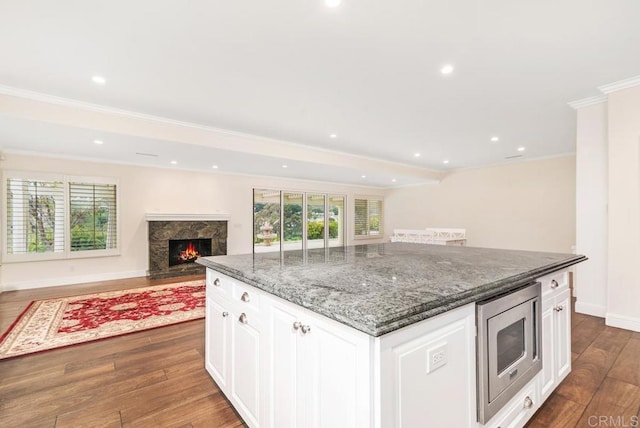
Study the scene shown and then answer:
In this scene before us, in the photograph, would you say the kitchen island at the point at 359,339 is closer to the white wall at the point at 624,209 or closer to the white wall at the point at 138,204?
the white wall at the point at 624,209

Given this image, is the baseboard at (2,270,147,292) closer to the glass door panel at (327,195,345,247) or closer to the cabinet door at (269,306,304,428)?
the glass door panel at (327,195,345,247)

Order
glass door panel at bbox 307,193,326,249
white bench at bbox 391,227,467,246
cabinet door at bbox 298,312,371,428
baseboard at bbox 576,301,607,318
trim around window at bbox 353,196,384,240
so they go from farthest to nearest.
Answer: trim around window at bbox 353,196,384,240, glass door panel at bbox 307,193,326,249, white bench at bbox 391,227,467,246, baseboard at bbox 576,301,607,318, cabinet door at bbox 298,312,371,428

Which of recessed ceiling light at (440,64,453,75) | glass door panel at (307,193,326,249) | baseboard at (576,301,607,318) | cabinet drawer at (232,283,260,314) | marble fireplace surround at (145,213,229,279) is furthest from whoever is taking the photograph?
glass door panel at (307,193,326,249)

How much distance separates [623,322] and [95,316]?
6112 millimetres

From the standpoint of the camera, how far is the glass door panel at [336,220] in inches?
371

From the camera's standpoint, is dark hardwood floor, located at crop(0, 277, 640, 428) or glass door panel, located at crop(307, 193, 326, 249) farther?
glass door panel, located at crop(307, 193, 326, 249)

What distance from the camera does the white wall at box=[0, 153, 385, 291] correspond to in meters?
5.02

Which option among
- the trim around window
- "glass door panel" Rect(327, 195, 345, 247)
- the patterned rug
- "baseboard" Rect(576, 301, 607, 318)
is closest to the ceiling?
the patterned rug

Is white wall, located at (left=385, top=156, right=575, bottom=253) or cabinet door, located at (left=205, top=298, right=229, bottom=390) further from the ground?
white wall, located at (left=385, top=156, right=575, bottom=253)

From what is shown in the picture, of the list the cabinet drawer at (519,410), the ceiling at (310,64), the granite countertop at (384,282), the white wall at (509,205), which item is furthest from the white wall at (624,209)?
the white wall at (509,205)

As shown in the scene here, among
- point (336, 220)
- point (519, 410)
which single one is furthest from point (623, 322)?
point (336, 220)

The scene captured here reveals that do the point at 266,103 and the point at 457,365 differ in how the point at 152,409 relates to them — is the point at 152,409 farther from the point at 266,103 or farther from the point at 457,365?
the point at 266,103

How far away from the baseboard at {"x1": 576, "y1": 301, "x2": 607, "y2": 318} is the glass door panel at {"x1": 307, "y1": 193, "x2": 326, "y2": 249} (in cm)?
623

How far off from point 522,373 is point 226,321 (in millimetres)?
1704
